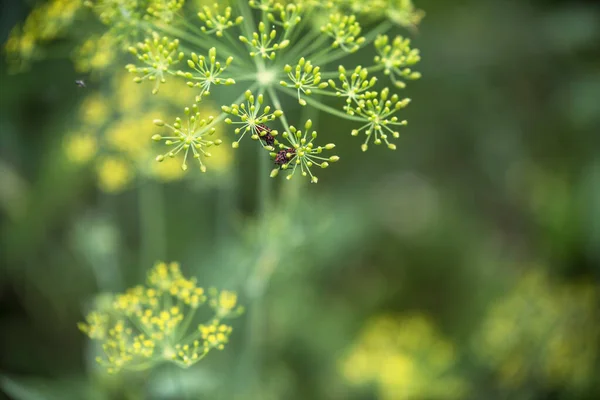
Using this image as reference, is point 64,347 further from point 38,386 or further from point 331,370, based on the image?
point 331,370

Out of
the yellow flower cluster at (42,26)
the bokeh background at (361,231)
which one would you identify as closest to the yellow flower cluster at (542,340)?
the bokeh background at (361,231)

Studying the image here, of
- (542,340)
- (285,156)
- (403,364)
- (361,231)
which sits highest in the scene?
(361,231)

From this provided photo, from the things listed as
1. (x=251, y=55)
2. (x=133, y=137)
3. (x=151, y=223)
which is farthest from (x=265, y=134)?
(x=151, y=223)

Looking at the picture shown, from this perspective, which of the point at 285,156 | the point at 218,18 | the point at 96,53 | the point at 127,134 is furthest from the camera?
the point at 127,134

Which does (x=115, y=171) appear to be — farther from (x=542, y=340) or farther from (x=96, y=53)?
(x=542, y=340)

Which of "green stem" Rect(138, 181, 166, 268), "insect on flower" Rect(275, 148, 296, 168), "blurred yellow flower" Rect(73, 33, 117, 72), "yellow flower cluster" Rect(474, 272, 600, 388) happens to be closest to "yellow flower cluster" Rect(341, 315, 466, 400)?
"yellow flower cluster" Rect(474, 272, 600, 388)

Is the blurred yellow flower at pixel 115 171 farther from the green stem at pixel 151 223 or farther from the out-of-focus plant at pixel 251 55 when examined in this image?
the green stem at pixel 151 223

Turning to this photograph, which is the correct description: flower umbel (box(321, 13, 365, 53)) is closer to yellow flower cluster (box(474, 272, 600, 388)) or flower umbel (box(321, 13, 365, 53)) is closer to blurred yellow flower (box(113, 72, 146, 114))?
blurred yellow flower (box(113, 72, 146, 114))
